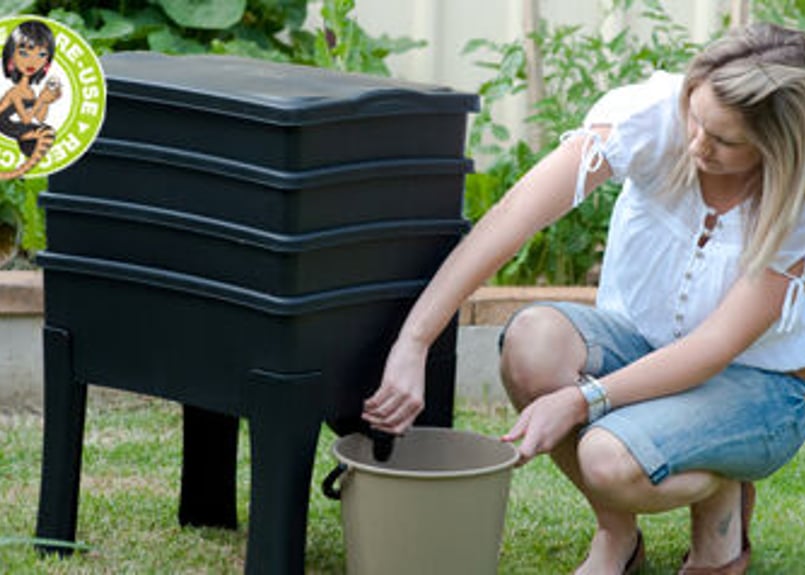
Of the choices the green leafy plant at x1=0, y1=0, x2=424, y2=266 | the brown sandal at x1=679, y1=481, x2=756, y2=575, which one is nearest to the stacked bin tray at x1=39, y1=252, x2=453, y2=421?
the brown sandal at x1=679, y1=481, x2=756, y2=575

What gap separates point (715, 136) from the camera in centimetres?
283

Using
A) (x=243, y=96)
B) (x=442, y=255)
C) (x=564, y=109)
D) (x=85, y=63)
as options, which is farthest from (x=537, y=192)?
(x=564, y=109)

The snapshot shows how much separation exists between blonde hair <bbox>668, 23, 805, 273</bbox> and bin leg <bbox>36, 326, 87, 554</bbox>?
1.20m

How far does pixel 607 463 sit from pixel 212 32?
2.61 metres

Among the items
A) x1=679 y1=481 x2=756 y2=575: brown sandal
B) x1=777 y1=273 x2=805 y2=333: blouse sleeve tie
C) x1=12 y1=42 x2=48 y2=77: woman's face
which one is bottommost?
x1=679 y1=481 x2=756 y2=575: brown sandal

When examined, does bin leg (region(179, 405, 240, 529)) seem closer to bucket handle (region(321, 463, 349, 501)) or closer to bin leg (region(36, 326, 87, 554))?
bin leg (region(36, 326, 87, 554))

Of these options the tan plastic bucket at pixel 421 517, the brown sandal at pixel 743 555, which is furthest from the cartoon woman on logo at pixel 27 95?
the brown sandal at pixel 743 555

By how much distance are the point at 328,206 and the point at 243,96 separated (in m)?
0.23

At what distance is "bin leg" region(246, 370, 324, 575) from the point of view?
9.27 ft

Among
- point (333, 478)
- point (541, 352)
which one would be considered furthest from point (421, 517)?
point (541, 352)

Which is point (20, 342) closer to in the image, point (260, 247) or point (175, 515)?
point (175, 515)

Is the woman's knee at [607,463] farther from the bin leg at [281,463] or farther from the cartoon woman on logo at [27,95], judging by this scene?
the cartoon woman on logo at [27,95]

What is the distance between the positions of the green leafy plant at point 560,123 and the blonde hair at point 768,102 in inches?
68.6

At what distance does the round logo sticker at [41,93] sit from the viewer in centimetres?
332
